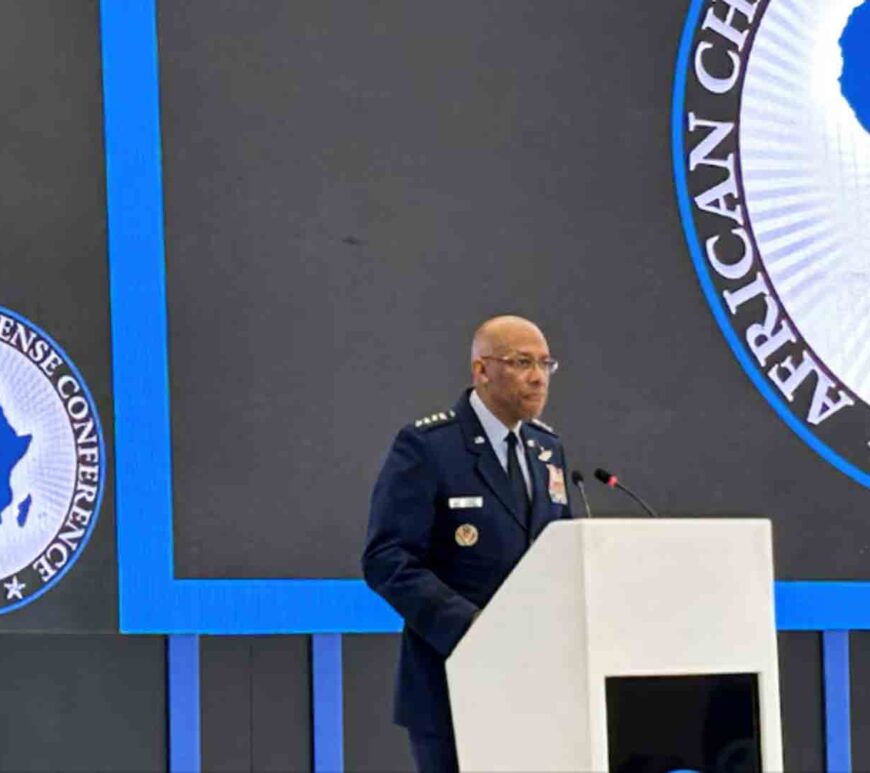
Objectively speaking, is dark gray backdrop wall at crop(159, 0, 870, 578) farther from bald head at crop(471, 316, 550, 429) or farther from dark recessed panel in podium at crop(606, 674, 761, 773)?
dark recessed panel in podium at crop(606, 674, 761, 773)

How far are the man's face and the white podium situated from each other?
0.47 m

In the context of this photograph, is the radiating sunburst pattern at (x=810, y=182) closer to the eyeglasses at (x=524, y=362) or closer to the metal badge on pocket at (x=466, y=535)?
the eyeglasses at (x=524, y=362)

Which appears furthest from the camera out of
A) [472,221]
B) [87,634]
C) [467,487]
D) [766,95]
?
[766,95]

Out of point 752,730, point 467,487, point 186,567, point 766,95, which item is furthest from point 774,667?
point 766,95

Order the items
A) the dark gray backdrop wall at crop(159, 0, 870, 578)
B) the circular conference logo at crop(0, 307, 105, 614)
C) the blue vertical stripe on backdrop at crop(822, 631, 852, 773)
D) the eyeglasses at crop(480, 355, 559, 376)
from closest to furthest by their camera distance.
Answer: the eyeglasses at crop(480, 355, 559, 376) < the circular conference logo at crop(0, 307, 105, 614) < the dark gray backdrop wall at crop(159, 0, 870, 578) < the blue vertical stripe on backdrop at crop(822, 631, 852, 773)

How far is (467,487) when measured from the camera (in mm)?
2848

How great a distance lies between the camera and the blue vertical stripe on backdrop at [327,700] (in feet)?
12.3

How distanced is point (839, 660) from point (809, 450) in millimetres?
550

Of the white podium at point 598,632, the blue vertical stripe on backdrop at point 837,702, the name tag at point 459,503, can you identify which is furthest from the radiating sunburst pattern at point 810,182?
the white podium at point 598,632

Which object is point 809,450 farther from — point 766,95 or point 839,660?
point 766,95

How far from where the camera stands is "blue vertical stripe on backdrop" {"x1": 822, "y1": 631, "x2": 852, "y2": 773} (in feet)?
13.4

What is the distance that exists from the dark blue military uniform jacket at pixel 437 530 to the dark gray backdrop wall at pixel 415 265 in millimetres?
908

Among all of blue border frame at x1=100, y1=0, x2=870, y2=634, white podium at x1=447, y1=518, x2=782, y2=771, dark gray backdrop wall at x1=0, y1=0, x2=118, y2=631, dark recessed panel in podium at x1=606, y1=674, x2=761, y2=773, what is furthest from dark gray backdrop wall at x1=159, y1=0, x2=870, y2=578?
dark recessed panel in podium at x1=606, y1=674, x2=761, y2=773

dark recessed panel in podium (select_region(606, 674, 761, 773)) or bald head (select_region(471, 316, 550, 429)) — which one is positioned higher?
bald head (select_region(471, 316, 550, 429))
